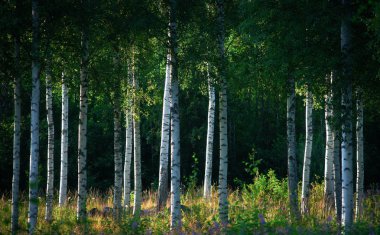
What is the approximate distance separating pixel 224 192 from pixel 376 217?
13.7ft

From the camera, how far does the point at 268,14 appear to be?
13.5 metres

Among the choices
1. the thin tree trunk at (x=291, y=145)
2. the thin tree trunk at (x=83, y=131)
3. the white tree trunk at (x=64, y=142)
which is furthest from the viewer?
the white tree trunk at (x=64, y=142)

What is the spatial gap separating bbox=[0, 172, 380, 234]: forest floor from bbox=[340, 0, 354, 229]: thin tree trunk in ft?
1.56

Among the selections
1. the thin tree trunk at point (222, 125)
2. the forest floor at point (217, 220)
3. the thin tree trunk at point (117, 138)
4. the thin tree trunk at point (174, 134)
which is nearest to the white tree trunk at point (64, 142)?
the forest floor at point (217, 220)

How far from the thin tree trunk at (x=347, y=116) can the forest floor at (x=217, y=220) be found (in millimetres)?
474

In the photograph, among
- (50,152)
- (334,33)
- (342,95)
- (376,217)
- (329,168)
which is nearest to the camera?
(342,95)

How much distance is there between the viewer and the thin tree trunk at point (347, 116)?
11836mm

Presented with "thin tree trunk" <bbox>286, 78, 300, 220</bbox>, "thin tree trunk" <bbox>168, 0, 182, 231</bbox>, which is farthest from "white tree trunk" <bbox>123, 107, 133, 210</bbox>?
"thin tree trunk" <bbox>286, 78, 300, 220</bbox>

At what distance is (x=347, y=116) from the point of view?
11.8 metres

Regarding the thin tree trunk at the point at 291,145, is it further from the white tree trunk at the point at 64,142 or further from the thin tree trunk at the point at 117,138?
the white tree trunk at the point at 64,142

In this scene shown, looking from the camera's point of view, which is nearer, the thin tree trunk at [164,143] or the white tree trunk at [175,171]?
the white tree trunk at [175,171]

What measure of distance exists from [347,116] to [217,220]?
4.22 metres

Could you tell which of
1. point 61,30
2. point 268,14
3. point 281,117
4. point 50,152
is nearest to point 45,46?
point 61,30

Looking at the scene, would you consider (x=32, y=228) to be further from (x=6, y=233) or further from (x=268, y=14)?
(x=268, y=14)
